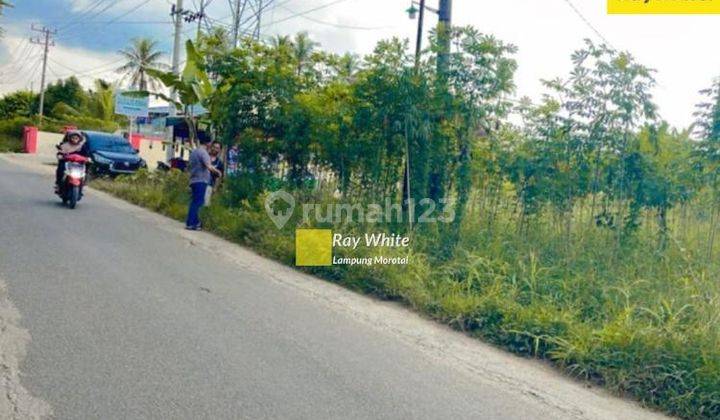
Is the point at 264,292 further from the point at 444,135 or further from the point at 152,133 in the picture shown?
the point at 152,133

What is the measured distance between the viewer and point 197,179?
31.0ft

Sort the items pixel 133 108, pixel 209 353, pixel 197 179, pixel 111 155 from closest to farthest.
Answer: pixel 209 353 → pixel 197 179 → pixel 111 155 → pixel 133 108

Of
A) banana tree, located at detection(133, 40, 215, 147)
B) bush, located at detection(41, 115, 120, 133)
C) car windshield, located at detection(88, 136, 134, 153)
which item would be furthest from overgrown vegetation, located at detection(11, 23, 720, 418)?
bush, located at detection(41, 115, 120, 133)

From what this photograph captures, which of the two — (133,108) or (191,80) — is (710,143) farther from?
(133,108)

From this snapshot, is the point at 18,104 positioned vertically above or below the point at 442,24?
above

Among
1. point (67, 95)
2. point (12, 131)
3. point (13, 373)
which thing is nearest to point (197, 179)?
point (13, 373)

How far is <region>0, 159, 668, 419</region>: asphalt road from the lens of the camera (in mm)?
3330

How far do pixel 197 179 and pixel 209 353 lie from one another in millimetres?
5916

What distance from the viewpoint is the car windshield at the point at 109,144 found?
18047 millimetres

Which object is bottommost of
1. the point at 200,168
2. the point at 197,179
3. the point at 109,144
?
the point at 197,179

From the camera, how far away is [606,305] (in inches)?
210

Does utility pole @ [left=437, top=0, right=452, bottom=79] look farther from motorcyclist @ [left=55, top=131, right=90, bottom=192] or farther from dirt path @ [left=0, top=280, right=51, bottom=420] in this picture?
motorcyclist @ [left=55, top=131, right=90, bottom=192]

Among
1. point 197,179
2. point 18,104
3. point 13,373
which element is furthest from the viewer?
point 18,104

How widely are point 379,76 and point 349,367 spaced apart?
4.96 m
